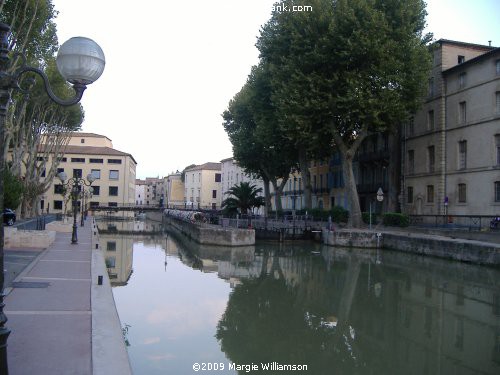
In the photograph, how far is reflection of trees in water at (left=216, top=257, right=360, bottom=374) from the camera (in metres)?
9.15

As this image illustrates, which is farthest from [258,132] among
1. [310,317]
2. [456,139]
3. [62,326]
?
[62,326]

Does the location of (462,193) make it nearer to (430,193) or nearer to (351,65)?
(430,193)

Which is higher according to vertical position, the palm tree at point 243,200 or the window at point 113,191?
the window at point 113,191

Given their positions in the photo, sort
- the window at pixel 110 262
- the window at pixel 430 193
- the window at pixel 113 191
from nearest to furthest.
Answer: the window at pixel 110 262 < the window at pixel 430 193 < the window at pixel 113 191

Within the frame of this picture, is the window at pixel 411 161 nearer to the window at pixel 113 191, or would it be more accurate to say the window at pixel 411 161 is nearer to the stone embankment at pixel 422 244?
the stone embankment at pixel 422 244

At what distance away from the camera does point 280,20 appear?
31.5 m

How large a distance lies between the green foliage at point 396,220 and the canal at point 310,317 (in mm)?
8863

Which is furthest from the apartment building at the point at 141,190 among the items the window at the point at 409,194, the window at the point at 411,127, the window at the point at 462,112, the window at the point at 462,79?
the window at the point at 462,79

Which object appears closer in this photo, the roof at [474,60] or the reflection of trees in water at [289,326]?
the reflection of trees in water at [289,326]

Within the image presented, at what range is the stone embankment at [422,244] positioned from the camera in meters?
21.7

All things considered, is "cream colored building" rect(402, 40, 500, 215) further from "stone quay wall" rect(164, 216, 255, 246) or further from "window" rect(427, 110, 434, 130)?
"stone quay wall" rect(164, 216, 255, 246)

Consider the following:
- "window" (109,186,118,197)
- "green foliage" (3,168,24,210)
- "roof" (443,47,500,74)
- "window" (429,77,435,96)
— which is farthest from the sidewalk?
"window" (109,186,118,197)

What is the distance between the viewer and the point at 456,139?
34.3 meters

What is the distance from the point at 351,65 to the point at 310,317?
20.8 meters
